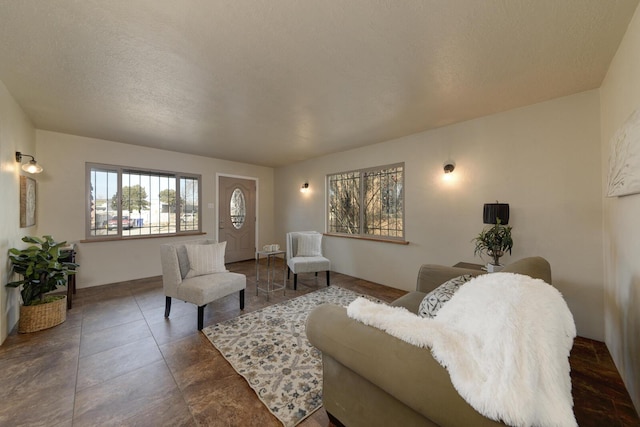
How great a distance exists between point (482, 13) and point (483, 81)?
35.3 inches

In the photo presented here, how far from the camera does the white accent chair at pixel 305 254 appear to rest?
12.5 feet

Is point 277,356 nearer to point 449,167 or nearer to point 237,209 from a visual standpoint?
point 449,167

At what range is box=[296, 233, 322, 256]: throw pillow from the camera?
4188mm

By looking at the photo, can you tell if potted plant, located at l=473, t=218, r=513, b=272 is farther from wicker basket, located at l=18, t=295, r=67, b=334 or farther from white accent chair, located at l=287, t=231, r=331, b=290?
wicker basket, located at l=18, t=295, r=67, b=334

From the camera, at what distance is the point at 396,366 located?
3.13 feet

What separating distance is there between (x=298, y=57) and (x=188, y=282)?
245 centimetres

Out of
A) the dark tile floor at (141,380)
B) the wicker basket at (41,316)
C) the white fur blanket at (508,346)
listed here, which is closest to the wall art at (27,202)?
the wicker basket at (41,316)

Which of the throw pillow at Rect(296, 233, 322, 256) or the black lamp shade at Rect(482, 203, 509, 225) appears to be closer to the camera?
the black lamp shade at Rect(482, 203, 509, 225)

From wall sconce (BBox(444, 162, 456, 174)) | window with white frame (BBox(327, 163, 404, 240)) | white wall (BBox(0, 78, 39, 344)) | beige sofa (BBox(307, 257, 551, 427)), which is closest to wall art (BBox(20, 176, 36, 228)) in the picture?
white wall (BBox(0, 78, 39, 344))

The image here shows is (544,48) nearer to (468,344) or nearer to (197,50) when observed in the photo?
(468,344)

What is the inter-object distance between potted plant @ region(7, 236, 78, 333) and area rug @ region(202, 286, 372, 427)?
1661mm

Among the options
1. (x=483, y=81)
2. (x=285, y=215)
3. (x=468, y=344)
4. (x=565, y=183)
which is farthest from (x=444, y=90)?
(x=285, y=215)

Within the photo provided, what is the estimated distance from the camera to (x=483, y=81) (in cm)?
218

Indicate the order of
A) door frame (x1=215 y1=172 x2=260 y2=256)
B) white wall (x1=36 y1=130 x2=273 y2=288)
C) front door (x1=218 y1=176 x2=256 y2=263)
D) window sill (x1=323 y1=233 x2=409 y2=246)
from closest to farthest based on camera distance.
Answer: white wall (x1=36 y1=130 x2=273 y2=288), window sill (x1=323 y1=233 x2=409 y2=246), door frame (x1=215 y1=172 x2=260 y2=256), front door (x1=218 y1=176 x2=256 y2=263)
